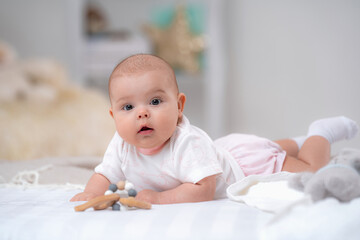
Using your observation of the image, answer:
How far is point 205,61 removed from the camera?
164 inches

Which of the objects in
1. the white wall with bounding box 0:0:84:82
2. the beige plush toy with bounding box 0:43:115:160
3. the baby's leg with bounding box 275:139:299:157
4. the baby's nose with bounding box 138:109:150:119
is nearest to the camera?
the baby's nose with bounding box 138:109:150:119

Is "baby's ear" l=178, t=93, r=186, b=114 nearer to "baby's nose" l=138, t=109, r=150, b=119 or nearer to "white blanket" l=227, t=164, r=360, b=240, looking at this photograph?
"baby's nose" l=138, t=109, r=150, b=119

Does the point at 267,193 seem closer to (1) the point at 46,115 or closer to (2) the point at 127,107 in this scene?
(2) the point at 127,107

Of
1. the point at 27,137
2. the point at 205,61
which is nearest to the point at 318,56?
the point at 205,61

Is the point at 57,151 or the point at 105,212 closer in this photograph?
the point at 105,212

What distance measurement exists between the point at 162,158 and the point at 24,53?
382 centimetres

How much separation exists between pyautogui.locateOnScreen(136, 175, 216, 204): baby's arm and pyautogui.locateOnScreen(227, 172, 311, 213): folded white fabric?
0.05m

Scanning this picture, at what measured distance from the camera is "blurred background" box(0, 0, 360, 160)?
8.00 feet

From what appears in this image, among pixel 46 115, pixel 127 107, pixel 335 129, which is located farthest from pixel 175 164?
pixel 46 115

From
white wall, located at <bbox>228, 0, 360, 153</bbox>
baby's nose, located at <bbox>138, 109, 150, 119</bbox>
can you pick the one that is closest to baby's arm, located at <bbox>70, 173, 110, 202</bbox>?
baby's nose, located at <bbox>138, 109, 150, 119</bbox>

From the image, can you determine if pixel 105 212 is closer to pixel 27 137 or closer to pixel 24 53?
pixel 27 137

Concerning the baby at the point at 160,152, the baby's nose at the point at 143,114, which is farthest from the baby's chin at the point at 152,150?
the baby's nose at the point at 143,114

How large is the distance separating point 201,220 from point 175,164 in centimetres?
22

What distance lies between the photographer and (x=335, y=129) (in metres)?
1.21
